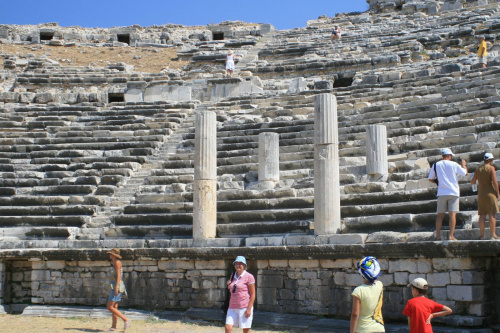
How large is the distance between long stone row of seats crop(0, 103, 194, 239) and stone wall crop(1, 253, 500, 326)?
1.14 meters

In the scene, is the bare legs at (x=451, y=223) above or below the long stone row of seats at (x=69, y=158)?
below

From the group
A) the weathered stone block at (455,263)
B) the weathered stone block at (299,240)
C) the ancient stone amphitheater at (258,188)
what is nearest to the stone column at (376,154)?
the ancient stone amphitheater at (258,188)

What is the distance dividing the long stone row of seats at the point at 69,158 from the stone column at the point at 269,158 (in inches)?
127

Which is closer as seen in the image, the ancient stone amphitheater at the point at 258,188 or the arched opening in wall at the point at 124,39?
the ancient stone amphitheater at the point at 258,188

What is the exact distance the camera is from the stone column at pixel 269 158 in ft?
42.0

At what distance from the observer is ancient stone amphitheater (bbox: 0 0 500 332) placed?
9.55 m

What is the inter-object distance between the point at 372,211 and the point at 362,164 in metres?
2.10

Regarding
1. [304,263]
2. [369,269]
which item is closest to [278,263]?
[304,263]

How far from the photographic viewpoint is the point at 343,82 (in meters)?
21.0

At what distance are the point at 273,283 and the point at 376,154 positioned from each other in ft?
10.0

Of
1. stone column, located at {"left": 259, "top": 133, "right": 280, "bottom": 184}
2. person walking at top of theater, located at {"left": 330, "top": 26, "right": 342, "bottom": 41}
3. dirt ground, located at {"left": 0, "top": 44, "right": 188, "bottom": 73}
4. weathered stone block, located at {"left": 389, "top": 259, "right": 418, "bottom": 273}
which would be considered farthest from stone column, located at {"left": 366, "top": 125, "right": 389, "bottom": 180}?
dirt ground, located at {"left": 0, "top": 44, "right": 188, "bottom": 73}

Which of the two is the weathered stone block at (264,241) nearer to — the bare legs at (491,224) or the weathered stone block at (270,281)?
the weathered stone block at (270,281)

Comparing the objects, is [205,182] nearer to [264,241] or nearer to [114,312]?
[264,241]

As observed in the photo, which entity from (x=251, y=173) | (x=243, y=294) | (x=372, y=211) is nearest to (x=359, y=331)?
(x=243, y=294)
